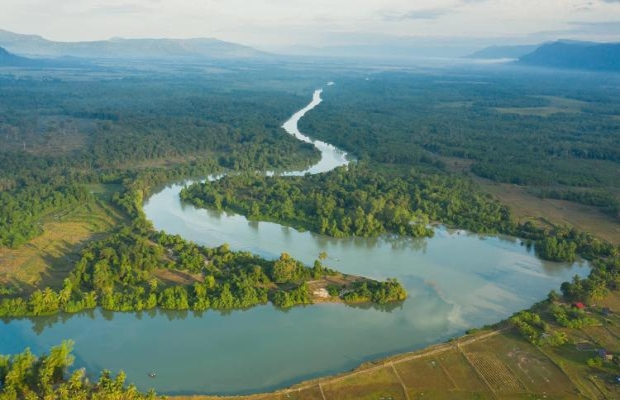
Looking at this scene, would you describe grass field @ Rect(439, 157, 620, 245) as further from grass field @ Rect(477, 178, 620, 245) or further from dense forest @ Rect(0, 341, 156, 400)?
dense forest @ Rect(0, 341, 156, 400)

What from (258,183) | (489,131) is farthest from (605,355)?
(489,131)

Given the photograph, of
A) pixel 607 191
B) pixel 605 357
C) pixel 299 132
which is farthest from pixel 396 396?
pixel 299 132

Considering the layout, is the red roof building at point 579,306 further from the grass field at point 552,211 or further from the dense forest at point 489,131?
the dense forest at point 489,131

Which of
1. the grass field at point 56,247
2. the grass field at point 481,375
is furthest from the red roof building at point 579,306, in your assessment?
the grass field at point 56,247

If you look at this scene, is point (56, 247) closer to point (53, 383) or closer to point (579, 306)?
point (53, 383)

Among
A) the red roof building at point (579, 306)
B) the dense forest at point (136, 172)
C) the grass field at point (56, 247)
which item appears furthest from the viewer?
the grass field at point (56, 247)

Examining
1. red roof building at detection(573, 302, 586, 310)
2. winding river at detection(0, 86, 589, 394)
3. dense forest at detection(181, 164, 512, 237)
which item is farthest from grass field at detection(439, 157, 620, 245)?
red roof building at detection(573, 302, 586, 310)
